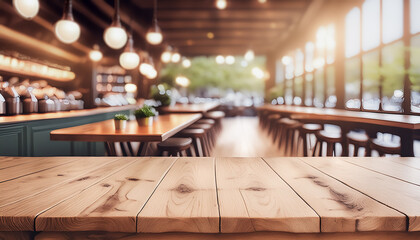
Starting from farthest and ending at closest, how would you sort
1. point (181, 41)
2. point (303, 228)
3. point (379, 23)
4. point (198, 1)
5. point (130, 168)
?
point (181, 41), point (198, 1), point (379, 23), point (130, 168), point (303, 228)

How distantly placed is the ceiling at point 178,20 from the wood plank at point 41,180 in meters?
5.25

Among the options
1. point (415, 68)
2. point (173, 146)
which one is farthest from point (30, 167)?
point (415, 68)

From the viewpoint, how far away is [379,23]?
186 inches

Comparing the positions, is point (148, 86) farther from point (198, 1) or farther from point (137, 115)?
point (137, 115)

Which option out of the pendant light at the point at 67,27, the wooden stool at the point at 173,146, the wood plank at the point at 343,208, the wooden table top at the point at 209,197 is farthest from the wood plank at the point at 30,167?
the pendant light at the point at 67,27

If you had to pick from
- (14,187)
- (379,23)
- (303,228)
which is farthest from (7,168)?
(379,23)

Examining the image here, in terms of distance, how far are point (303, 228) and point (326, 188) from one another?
0.92ft

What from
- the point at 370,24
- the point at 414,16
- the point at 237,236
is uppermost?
the point at 370,24

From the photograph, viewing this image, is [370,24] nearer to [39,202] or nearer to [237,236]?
[237,236]

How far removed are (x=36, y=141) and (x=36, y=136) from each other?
0.19 ft

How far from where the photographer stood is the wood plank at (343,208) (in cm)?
78

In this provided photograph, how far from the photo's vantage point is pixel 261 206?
845mm

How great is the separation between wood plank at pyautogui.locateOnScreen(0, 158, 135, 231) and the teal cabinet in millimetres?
2093

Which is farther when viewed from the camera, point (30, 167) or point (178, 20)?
point (178, 20)
